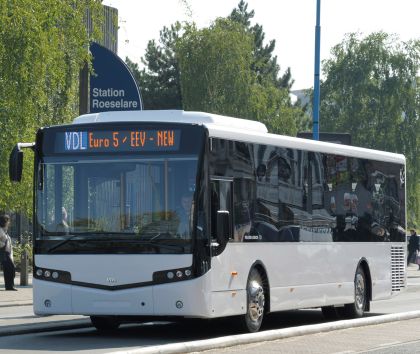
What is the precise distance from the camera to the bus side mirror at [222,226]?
55.4ft

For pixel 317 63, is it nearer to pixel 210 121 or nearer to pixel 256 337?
pixel 210 121

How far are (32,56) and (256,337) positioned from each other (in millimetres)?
10376

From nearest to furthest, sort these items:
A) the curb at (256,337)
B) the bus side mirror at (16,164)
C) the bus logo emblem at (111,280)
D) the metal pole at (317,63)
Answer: the curb at (256,337), the bus logo emblem at (111,280), the bus side mirror at (16,164), the metal pole at (317,63)

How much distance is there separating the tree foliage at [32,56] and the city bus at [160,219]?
723 cm

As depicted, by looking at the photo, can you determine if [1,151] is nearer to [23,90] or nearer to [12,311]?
[23,90]

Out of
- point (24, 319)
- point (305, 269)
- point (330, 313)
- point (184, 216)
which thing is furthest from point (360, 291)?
point (184, 216)

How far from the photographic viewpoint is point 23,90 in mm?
25453

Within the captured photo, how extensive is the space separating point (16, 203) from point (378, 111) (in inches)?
1628

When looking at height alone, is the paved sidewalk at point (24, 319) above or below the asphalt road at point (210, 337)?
above

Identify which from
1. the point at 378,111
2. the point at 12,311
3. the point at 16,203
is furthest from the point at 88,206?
the point at 378,111

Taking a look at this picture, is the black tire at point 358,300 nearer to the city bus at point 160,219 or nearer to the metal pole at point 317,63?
the city bus at point 160,219

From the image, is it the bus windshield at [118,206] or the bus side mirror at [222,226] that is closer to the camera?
the bus windshield at [118,206]

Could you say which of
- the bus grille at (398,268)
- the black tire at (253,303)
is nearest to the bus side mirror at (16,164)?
the black tire at (253,303)

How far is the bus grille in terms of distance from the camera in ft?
78.9
